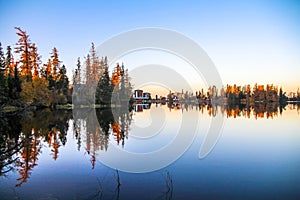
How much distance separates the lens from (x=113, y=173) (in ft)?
36.5

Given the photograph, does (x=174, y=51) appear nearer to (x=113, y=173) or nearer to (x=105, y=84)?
(x=113, y=173)

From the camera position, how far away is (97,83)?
57531mm

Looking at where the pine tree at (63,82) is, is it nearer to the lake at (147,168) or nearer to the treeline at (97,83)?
the treeline at (97,83)

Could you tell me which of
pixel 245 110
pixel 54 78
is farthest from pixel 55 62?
pixel 245 110

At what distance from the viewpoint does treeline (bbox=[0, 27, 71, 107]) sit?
1574 inches

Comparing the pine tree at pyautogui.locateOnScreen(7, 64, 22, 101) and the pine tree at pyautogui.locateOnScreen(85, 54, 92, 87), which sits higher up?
the pine tree at pyautogui.locateOnScreen(85, 54, 92, 87)

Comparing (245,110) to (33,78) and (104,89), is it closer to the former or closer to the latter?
(104,89)

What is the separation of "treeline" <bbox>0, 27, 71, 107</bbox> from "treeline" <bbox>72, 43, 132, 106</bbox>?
3490 millimetres

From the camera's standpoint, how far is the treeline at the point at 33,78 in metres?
40.0

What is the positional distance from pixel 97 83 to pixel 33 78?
13.4 m

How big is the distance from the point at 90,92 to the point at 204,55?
38.5 m

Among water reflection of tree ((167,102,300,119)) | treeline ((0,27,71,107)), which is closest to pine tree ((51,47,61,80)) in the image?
treeline ((0,27,71,107))

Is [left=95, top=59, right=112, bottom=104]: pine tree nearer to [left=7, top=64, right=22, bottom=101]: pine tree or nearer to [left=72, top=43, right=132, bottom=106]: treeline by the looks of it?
[left=72, top=43, right=132, bottom=106]: treeline

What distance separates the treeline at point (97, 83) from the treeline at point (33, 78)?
3.49 meters
